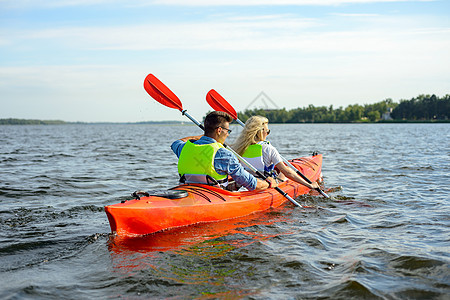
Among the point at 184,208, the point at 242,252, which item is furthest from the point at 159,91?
the point at 242,252

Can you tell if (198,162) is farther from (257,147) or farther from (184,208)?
(257,147)

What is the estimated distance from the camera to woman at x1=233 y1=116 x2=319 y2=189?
713 cm

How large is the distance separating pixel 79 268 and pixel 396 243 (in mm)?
3762

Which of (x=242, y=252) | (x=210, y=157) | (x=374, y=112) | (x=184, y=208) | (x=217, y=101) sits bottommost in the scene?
(x=242, y=252)

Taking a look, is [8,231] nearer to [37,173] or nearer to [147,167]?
[37,173]

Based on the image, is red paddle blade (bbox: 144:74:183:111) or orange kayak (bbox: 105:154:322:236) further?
red paddle blade (bbox: 144:74:183:111)

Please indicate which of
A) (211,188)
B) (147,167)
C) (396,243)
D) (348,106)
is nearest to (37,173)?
(147,167)

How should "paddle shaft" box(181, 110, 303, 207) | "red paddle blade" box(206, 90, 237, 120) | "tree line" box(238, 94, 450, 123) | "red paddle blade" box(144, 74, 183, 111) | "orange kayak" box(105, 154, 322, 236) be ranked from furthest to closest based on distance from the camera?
"tree line" box(238, 94, 450, 123)
"red paddle blade" box(206, 90, 237, 120)
"red paddle blade" box(144, 74, 183, 111)
"paddle shaft" box(181, 110, 303, 207)
"orange kayak" box(105, 154, 322, 236)

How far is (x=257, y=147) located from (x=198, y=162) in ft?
5.15

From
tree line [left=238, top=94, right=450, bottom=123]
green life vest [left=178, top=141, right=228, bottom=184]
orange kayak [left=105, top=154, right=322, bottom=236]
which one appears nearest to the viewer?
orange kayak [left=105, top=154, right=322, bottom=236]

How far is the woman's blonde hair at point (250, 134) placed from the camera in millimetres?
7105

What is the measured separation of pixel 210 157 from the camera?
5.85m

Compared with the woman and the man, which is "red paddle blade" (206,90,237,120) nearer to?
the woman

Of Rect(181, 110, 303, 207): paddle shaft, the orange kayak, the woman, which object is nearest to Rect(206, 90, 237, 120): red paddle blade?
Rect(181, 110, 303, 207): paddle shaft
